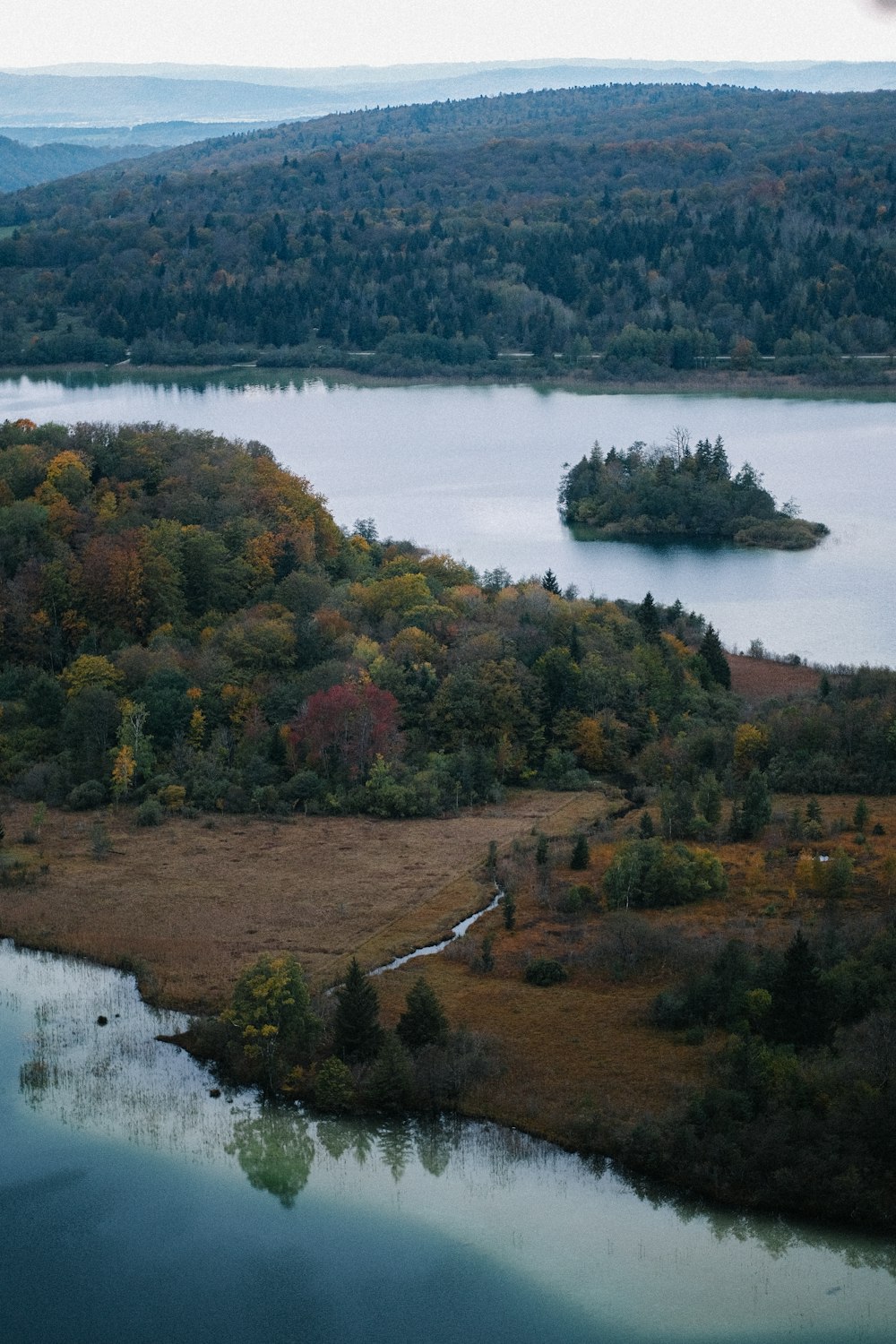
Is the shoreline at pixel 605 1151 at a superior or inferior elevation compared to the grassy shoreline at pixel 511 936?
inferior

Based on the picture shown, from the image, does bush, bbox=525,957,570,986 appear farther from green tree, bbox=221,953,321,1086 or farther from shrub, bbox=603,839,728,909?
green tree, bbox=221,953,321,1086

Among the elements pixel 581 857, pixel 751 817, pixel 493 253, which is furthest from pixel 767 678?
pixel 493 253

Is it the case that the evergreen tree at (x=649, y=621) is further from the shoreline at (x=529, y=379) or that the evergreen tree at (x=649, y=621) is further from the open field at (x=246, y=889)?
the shoreline at (x=529, y=379)

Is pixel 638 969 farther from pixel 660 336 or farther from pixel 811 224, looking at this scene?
pixel 811 224

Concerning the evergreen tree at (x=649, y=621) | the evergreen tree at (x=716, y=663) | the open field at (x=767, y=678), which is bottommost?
the open field at (x=767, y=678)

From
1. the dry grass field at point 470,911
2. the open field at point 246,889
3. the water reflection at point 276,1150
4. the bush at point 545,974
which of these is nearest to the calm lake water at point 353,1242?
the water reflection at point 276,1150

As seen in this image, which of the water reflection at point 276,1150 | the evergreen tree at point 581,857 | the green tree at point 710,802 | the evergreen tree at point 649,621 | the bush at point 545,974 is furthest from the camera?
the evergreen tree at point 649,621

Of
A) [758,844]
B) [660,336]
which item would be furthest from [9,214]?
[758,844]

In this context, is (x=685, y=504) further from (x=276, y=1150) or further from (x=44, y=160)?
(x=44, y=160)

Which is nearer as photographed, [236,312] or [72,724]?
[72,724]
